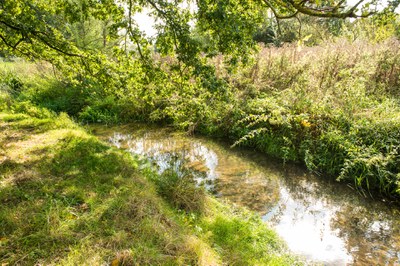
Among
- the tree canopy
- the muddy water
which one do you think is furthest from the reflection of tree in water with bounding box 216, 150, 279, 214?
the tree canopy

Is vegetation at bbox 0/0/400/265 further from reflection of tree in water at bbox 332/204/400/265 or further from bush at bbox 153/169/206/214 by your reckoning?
reflection of tree in water at bbox 332/204/400/265

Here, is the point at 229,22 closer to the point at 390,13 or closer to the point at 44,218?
the point at 390,13

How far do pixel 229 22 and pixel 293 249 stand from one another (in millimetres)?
3414

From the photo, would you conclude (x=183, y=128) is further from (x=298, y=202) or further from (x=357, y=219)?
(x=357, y=219)

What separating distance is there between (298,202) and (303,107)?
9.67ft

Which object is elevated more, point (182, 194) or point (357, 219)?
point (182, 194)

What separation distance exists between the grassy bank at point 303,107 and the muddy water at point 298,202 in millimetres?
514

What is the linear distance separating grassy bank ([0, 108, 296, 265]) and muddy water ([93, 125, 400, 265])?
0.66 m

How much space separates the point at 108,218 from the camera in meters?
3.26

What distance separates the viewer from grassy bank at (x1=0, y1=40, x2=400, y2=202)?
5.45m

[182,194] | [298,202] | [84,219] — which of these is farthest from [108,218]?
[298,202]

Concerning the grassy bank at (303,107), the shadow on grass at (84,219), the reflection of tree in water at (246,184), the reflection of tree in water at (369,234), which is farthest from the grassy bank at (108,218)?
the grassy bank at (303,107)

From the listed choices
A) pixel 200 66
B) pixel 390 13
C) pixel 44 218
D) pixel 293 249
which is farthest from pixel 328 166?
pixel 44 218

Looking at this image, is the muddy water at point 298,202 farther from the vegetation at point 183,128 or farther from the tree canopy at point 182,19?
the tree canopy at point 182,19
